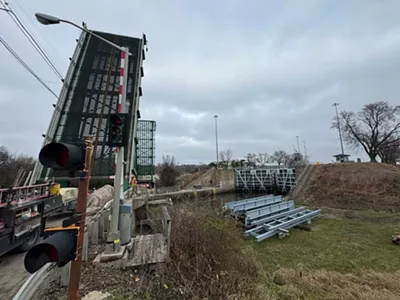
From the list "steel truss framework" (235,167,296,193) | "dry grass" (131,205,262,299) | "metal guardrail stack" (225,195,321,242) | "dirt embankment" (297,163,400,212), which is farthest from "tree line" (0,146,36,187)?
"dirt embankment" (297,163,400,212)

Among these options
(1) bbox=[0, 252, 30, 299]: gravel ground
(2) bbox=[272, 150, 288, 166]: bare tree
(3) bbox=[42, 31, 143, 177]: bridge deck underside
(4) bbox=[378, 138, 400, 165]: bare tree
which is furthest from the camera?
(2) bbox=[272, 150, 288, 166]: bare tree

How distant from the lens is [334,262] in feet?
18.7

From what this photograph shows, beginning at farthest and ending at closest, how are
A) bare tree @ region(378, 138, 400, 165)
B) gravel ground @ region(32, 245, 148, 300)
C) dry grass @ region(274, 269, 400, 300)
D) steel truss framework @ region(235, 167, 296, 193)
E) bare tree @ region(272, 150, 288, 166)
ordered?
bare tree @ region(272, 150, 288, 166)
bare tree @ region(378, 138, 400, 165)
steel truss framework @ region(235, 167, 296, 193)
dry grass @ region(274, 269, 400, 300)
gravel ground @ region(32, 245, 148, 300)

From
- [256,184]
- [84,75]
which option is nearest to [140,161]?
[256,184]

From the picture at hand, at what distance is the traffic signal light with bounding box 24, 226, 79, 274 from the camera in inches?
55.9

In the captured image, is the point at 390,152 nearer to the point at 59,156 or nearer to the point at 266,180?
the point at 266,180

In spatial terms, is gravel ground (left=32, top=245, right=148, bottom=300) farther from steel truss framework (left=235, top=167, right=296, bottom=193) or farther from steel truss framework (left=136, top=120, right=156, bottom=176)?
steel truss framework (left=136, top=120, right=156, bottom=176)

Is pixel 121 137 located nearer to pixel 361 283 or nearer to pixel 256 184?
pixel 361 283

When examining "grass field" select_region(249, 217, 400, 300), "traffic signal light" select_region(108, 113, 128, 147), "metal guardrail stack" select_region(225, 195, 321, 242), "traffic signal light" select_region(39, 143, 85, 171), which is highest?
"traffic signal light" select_region(108, 113, 128, 147)

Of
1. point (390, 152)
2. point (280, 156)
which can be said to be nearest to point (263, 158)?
point (280, 156)

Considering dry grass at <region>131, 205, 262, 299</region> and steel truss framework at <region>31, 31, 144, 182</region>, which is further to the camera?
steel truss framework at <region>31, 31, 144, 182</region>

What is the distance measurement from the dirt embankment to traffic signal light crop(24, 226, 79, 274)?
17714 mm

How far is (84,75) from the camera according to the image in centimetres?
1212

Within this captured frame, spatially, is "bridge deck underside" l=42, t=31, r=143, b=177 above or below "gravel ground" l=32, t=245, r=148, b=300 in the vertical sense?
above
